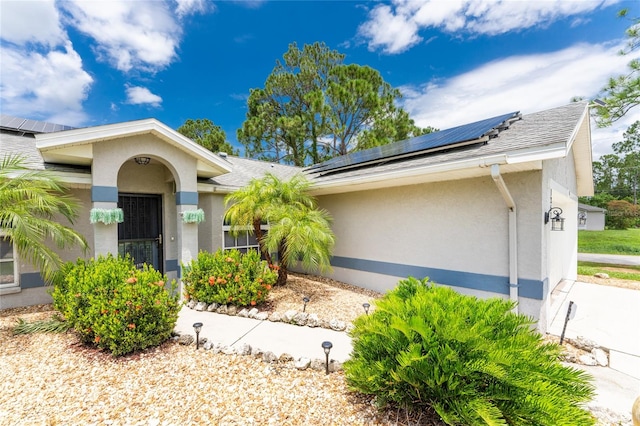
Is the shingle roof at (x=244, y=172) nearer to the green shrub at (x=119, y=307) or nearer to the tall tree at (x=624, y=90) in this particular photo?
the green shrub at (x=119, y=307)

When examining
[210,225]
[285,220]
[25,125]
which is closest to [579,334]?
[285,220]

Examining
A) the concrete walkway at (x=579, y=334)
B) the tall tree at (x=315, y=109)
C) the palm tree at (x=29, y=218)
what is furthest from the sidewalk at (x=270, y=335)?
the tall tree at (x=315, y=109)

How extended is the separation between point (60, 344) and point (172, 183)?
564 cm

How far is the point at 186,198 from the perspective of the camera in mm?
8297

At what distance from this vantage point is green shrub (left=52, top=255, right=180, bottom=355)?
470 centimetres

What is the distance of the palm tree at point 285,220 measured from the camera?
25.1 ft

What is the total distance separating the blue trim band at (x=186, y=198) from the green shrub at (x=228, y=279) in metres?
1.92

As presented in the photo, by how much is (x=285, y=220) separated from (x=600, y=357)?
710cm

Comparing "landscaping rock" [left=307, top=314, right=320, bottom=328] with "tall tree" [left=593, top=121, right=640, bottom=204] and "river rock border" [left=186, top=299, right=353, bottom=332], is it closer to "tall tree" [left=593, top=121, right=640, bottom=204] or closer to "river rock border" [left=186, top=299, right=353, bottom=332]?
"river rock border" [left=186, top=299, right=353, bottom=332]

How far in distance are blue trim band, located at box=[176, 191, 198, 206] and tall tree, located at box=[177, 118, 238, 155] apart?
20755 millimetres

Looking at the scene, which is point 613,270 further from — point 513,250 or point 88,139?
point 88,139

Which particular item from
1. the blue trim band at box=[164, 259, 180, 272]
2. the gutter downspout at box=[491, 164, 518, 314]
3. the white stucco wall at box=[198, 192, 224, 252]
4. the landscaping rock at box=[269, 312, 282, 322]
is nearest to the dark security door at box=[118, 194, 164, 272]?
the blue trim band at box=[164, 259, 180, 272]

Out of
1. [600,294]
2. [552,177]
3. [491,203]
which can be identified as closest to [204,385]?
[491,203]

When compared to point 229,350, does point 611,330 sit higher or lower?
lower
